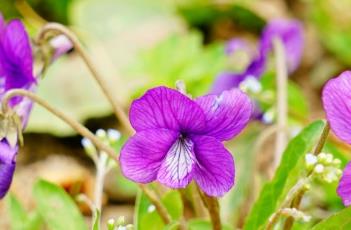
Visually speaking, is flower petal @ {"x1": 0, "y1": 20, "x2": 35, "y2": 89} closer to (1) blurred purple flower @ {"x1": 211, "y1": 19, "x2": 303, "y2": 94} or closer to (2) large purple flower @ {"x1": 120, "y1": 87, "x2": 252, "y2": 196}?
(2) large purple flower @ {"x1": 120, "y1": 87, "x2": 252, "y2": 196}

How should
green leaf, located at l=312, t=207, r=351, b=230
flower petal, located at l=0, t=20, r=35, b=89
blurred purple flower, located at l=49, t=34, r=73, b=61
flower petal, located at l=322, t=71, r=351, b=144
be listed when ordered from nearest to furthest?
1. flower petal, located at l=322, t=71, r=351, b=144
2. green leaf, located at l=312, t=207, r=351, b=230
3. flower petal, located at l=0, t=20, r=35, b=89
4. blurred purple flower, located at l=49, t=34, r=73, b=61

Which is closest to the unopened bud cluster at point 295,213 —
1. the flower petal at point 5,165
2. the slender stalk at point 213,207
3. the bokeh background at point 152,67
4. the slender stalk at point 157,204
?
the slender stalk at point 213,207

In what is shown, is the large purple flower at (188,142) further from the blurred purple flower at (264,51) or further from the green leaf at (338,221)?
the blurred purple flower at (264,51)

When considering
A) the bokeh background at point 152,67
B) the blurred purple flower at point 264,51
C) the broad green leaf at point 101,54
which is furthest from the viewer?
the broad green leaf at point 101,54

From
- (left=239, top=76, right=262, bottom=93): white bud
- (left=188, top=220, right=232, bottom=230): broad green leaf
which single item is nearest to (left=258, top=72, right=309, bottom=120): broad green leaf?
(left=239, top=76, right=262, bottom=93): white bud

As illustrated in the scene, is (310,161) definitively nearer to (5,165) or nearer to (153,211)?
(153,211)

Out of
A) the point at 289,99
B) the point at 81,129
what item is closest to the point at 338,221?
the point at 81,129

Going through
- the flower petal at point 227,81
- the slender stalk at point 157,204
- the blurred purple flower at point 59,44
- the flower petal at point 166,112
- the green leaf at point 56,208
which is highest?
the flower petal at point 166,112
